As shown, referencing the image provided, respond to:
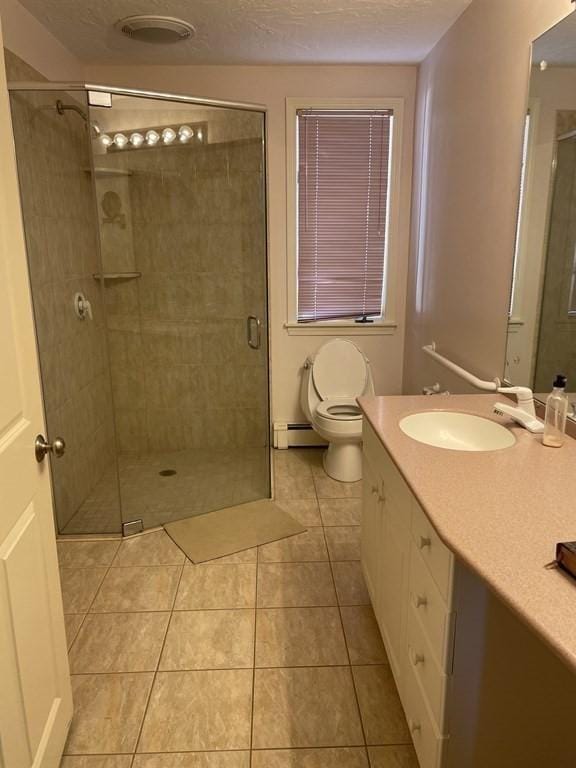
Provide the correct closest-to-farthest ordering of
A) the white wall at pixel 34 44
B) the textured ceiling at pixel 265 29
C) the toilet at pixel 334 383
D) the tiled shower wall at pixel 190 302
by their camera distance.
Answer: the white wall at pixel 34 44 → the textured ceiling at pixel 265 29 → the tiled shower wall at pixel 190 302 → the toilet at pixel 334 383

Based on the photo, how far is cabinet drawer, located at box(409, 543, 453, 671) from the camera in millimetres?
1235

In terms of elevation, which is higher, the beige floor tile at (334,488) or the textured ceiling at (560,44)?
the textured ceiling at (560,44)

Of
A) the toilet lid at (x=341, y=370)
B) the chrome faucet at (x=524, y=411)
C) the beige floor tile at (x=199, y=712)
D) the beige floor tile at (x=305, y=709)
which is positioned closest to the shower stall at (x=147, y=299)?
the toilet lid at (x=341, y=370)

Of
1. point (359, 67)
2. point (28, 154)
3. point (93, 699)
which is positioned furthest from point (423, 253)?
point (93, 699)

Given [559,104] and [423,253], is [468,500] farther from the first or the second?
[423,253]

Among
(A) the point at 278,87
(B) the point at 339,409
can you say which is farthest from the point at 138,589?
(A) the point at 278,87

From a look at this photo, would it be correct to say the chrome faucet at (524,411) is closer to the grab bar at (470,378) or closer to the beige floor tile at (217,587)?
the grab bar at (470,378)

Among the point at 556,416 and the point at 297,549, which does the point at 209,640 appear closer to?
the point at 297,549

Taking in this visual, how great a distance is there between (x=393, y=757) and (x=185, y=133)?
304 cm

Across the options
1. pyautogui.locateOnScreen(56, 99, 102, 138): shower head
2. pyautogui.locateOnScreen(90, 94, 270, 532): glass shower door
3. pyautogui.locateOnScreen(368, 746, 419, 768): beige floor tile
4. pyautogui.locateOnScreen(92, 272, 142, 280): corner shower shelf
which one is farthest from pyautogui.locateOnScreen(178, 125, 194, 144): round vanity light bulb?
pyautogui.locateOnScreen(368, 746, 419, 768): beige floor tile

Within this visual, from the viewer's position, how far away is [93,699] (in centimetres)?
181

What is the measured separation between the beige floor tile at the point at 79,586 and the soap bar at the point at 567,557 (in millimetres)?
1913

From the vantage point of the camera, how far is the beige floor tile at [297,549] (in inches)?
102

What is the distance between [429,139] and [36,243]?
2.20 m
